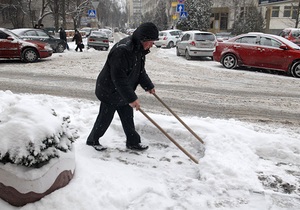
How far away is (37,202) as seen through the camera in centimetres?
253

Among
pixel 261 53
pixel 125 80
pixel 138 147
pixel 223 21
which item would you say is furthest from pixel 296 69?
pixel 223 21

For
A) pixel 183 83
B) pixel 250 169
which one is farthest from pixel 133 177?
pixel 183 83

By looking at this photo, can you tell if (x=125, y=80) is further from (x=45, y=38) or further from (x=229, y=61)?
(x=45, y=38)

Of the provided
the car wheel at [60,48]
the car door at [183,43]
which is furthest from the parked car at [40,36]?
the car door at [183,43]

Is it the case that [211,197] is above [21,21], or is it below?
below

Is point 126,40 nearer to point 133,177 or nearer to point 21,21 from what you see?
point 133,177

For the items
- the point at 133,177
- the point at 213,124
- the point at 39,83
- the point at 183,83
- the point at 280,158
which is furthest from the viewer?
the point at 183,83

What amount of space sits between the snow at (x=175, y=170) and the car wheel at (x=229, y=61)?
7.74 metres

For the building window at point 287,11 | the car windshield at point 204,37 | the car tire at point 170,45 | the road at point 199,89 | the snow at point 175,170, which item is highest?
the building window at point 287,11

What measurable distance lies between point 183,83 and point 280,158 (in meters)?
5.45

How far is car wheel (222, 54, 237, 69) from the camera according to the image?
12.1m

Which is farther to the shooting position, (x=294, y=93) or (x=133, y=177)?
(x=294, y=93)

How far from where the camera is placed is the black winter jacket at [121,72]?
10.9 feet

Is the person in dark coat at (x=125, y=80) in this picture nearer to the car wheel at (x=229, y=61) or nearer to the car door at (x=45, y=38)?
the car wheel at (x=229, y=61)
